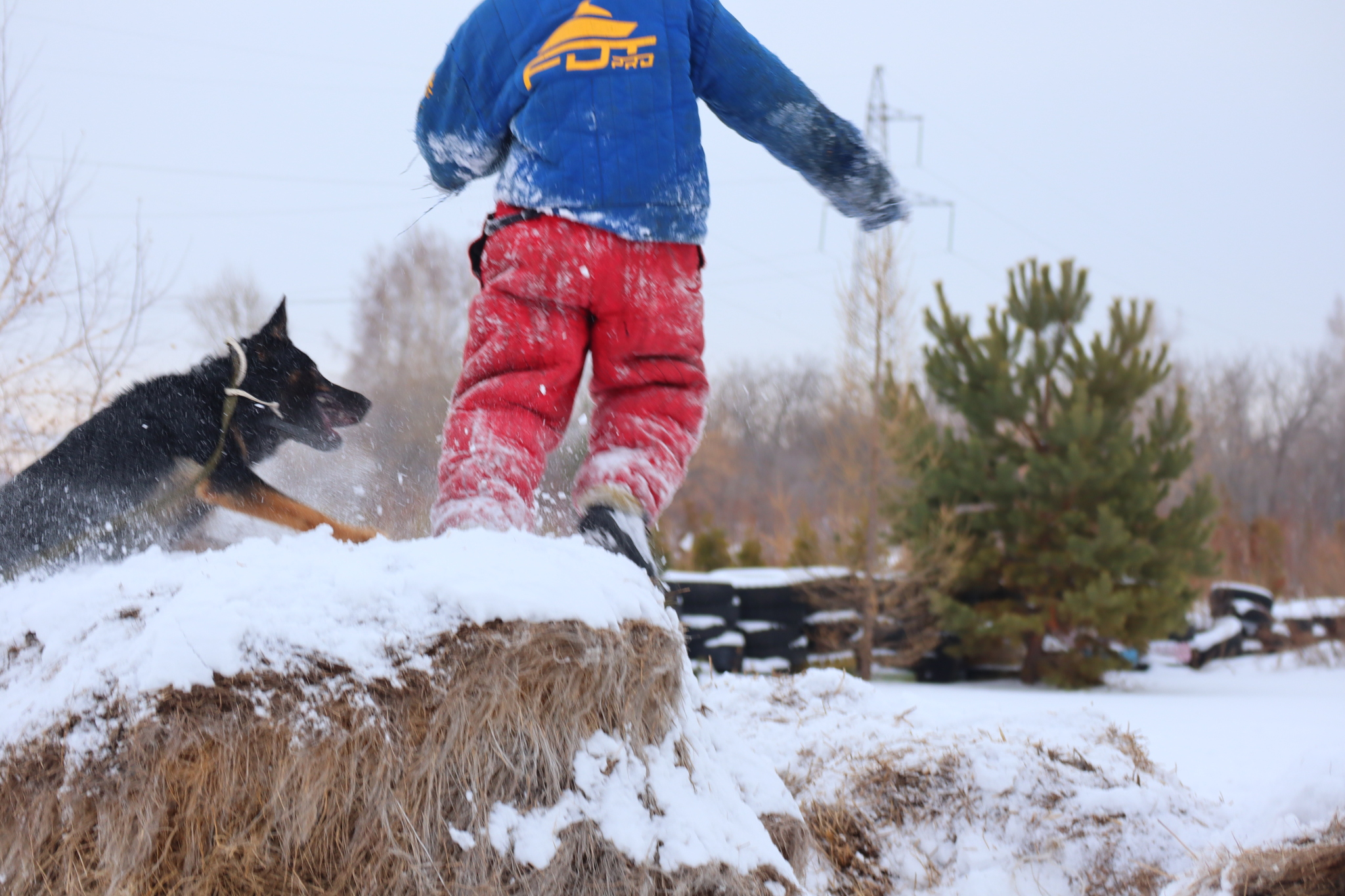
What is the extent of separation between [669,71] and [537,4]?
32 cm

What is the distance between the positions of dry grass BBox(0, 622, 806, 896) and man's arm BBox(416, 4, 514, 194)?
4.10 feet

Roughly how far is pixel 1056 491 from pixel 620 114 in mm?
8333

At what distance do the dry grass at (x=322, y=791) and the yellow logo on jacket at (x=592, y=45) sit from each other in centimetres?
123

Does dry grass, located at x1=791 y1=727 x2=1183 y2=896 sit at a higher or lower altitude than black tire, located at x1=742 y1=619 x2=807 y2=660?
higher

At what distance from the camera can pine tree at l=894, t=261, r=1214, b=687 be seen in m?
8.72

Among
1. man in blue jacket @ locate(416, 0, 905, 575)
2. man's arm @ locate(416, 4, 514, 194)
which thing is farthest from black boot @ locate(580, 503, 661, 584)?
man's arm @ locate(416, 4, 514, 194)

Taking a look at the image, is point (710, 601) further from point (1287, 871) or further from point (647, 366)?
point (1287, 871)

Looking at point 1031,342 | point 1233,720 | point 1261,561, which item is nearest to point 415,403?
point 1233,720

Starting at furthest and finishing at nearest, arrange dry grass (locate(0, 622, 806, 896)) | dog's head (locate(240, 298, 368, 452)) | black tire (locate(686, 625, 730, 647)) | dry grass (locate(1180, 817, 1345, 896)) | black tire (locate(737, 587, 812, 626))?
black tire (locate(737, 587, 812, 626))
black tire (locate(686, 625, 730, 647))
dog's head (locate(240, 298, 368, 452))
dry grass (locate(1180, 817, 1345, 896))
dry grass (locate(0, 622, 806, 896))

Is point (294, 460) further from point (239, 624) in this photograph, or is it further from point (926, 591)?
point (926, 591)

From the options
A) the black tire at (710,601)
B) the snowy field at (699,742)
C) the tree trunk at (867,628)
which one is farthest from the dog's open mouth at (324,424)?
the tree trunk at (867,628)

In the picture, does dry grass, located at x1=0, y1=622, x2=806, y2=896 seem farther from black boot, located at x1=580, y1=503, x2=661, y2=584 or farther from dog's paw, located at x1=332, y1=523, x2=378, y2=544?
dog's paw, located at x1=332, y1=523, x2=378, y2=544

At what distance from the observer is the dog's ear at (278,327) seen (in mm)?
2135

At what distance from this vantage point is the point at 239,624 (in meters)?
1.02
